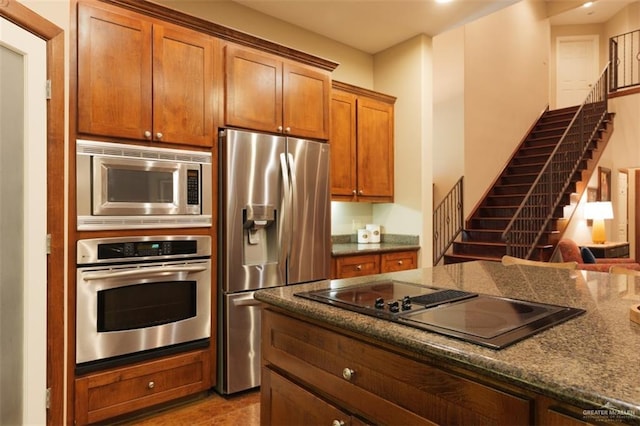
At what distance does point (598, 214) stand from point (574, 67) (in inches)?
200

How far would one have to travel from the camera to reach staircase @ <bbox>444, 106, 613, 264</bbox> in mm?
5414

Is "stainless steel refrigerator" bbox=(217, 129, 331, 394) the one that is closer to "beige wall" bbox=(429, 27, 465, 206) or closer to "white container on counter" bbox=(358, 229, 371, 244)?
"white container on counter" bbox=(358, 229, 371, 244)

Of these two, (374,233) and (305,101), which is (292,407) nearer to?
(305,101)

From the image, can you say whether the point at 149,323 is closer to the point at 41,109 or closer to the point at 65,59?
the point at 41,109

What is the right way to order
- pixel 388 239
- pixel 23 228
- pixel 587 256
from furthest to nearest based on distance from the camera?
1. pixel 587 256
2. pixel 388 239
3. pixel 23 228

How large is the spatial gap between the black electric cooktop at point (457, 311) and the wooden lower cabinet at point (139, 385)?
1.47m

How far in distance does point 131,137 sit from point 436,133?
5.26 m

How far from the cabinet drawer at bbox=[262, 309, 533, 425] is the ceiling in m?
3.02

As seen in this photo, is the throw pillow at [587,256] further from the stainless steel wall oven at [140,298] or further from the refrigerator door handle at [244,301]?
the stainless steel wall oven at [140,298]

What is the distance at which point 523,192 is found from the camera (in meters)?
6.51

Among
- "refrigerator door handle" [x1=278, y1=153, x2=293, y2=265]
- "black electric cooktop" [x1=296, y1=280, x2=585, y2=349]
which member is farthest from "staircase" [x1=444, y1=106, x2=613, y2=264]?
"black electric cooktop" [x1=296, y1=280, x2=585, y2=349]

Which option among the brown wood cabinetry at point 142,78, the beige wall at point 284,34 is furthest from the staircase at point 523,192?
the brown wood cabinetry at point 142,78

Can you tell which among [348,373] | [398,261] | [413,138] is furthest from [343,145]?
[348,373]

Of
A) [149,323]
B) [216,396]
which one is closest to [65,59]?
[149,323]
